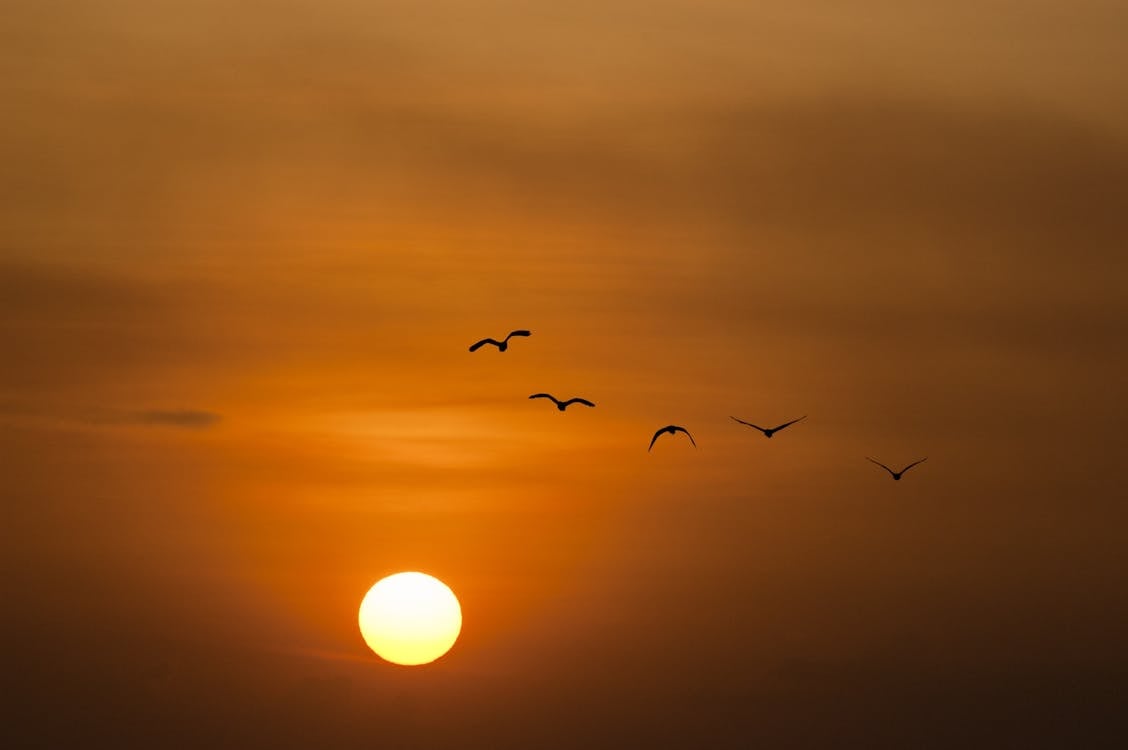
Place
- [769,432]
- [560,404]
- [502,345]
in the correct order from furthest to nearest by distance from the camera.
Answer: [769,432] < [560,404] < [502,345]

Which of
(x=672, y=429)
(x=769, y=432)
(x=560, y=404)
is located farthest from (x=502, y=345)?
(x=769, y=432)

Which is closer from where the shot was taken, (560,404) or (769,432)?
(560,404)

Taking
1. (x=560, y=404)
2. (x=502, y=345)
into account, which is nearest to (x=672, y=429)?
(x=560, y=404)

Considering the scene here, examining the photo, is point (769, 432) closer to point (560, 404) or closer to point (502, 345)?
point (560, 404)

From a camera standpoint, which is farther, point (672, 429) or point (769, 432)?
point (769, 432)

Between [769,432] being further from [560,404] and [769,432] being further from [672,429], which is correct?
[560,404]

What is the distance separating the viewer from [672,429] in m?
92.8

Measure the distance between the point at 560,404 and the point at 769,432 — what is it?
16.1 metres

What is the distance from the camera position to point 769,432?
325 feet

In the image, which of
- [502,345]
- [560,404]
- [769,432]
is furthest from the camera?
[769,432]

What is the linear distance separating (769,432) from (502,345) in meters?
22.7

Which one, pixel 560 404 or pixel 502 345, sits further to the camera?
pixel 560 404

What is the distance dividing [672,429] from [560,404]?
287 inches
